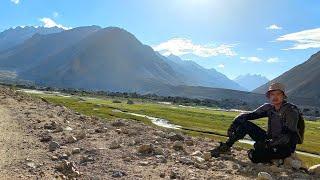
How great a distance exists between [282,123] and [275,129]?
0.57 m

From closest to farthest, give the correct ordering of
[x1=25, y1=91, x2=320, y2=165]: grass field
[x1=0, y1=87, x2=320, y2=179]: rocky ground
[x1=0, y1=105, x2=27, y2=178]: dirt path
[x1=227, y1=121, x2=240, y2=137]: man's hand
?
[x1=0, y1=87, x2=320, y2=179]: rocky ground < [x1=0, y1=105, x2=27, y2=178]: dirt path < [x1=227, y1=121, x2=240, y2=137]: man's hand < [x1=25, y1=91, x2=320, y2=165]: grass field

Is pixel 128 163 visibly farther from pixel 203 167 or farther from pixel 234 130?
pixel 234 130

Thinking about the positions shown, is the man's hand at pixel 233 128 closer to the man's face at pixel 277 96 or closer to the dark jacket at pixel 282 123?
the dark jacket at pixel 282 123

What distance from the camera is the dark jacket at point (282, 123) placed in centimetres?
1736

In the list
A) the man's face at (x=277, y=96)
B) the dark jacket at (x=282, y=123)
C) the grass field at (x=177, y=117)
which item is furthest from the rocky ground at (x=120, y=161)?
the grass field at (x=177, y=117)

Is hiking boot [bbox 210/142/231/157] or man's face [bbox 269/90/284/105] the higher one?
man's face [bbox 269/90/284/105]

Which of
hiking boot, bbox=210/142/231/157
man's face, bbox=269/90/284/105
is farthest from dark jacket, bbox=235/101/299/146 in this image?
hiking boot, bbox=210/142/231/157

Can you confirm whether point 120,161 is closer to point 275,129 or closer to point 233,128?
point 233,128

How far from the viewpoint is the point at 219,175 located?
16406 mm

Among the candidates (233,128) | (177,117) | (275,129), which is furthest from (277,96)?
(177,117)

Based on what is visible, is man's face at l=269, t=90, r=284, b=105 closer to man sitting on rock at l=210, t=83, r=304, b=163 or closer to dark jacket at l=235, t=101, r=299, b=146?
man sitting on rock at l=210, t=83, r=304, b=163

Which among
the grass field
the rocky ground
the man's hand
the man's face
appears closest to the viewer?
the rocky ground

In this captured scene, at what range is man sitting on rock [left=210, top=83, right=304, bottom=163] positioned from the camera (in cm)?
1744

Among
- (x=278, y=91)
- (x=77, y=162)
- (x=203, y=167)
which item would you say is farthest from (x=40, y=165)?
(x=278, y=91)
